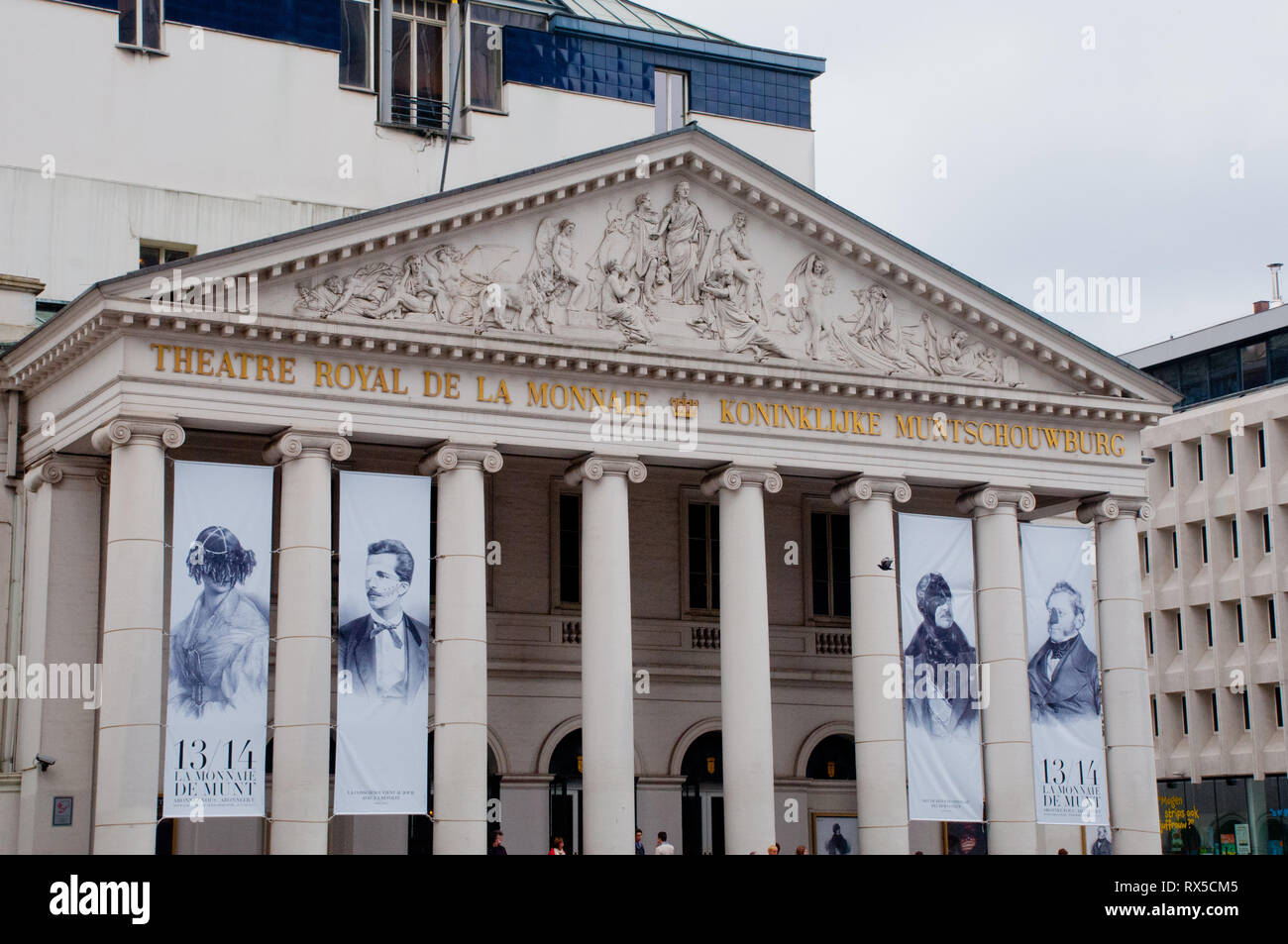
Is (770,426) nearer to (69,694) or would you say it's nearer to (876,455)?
(876,455)

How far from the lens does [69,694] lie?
34.7 metres

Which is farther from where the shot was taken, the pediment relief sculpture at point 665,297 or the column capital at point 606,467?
the column capital at point 606,467

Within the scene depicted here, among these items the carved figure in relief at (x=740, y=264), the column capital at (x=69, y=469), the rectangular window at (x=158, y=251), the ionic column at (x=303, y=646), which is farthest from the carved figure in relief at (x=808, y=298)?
the rectangular window at (x=158, y=251)

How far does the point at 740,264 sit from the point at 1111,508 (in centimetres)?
984

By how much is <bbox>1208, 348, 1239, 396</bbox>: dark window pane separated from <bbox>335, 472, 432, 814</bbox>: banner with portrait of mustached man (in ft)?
144

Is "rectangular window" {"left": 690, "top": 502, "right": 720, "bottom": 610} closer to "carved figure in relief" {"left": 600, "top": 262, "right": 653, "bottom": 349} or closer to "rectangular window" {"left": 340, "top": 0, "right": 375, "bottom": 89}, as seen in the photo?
"carved figure in relief" {"left": 600, "top": 262, "right": 653, "bottom": 349}

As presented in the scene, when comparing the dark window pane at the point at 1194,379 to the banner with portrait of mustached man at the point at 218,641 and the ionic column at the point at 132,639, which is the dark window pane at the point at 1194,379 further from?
the ionic column at the point at 132,639

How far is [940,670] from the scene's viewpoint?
38.6 meters

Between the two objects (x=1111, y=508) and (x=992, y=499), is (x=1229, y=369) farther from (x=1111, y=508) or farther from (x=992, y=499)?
(x=992, y=499)

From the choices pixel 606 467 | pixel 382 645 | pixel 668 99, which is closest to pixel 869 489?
pixel 606 467

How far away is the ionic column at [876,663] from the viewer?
123 ft

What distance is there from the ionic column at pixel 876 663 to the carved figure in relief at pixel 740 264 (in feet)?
13.7
